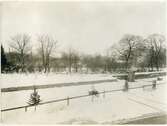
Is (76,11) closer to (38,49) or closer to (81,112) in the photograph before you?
(38,49)

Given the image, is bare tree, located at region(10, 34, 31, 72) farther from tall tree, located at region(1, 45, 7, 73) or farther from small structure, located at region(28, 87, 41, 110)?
small structure, located at region(28, 87, 41, 110)

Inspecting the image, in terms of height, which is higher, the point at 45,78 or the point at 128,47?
the point at 128,47

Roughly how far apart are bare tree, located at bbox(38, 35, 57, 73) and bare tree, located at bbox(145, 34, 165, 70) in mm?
786

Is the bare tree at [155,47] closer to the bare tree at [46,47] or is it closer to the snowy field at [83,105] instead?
the snowy field at [83,105]

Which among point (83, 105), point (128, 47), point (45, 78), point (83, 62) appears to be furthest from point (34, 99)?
point (128, 47)

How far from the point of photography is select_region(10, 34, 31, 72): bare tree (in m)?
1.99

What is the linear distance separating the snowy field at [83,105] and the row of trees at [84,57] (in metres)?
0.09

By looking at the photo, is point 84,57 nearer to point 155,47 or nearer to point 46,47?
point 46,47

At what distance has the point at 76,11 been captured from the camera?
197cm

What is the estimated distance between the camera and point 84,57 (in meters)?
1.97

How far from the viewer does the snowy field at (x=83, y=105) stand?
1.99m

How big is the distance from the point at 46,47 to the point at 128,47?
2.25ft

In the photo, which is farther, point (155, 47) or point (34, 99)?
point (34, 99)

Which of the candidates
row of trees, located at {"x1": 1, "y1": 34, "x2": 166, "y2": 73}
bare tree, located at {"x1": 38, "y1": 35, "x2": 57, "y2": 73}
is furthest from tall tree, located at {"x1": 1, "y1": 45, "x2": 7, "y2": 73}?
bare tree, located at {"x1": 38, "y1": 35, "x2": 57, "y2": 73}
